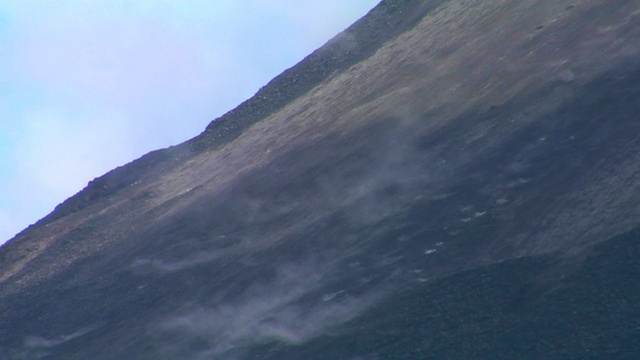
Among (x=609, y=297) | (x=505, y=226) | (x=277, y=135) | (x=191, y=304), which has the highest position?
(x=277, y=135)

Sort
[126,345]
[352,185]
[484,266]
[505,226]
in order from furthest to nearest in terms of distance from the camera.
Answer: [352,185] → [126,345] → [505,226] → [484,266]

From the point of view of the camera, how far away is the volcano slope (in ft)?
35.7

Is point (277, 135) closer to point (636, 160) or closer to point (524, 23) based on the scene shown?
point (524, 23)

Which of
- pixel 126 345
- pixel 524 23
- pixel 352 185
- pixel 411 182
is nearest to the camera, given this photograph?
pixel 126 345

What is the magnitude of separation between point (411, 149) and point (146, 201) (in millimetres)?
8436

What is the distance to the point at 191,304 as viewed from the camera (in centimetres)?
1466

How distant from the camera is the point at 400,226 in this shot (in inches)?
551

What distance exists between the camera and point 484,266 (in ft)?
38.3

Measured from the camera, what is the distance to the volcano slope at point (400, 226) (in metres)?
10.9

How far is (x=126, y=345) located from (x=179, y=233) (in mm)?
4513

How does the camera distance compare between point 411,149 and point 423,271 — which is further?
point 411,149

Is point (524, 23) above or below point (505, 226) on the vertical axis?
above

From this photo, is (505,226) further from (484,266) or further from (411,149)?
(411,149)

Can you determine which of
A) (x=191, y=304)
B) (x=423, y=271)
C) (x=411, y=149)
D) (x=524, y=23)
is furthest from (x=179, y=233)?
(x=524, y=23)
